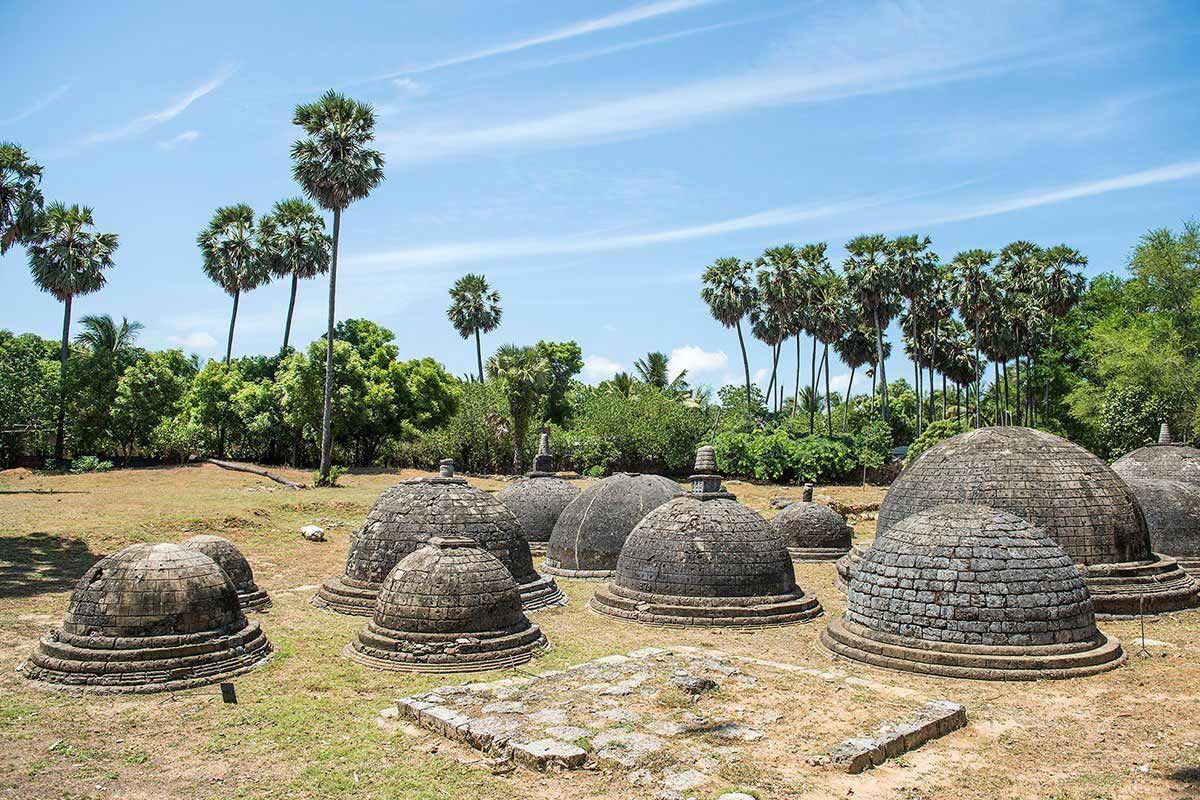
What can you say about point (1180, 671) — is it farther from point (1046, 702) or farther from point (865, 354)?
point (865, 354)

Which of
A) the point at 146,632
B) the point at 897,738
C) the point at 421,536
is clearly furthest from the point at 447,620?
the point at 897,738

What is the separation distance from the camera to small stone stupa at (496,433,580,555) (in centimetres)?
2727

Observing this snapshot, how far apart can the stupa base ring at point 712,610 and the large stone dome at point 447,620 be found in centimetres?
310

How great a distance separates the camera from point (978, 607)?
14.3m

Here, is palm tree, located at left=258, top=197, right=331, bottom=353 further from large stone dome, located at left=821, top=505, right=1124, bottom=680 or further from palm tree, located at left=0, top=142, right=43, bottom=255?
large stone dome, located at left=821, top=505, right=1124, bottom=680

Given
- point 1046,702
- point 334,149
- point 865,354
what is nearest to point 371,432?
point 334,149

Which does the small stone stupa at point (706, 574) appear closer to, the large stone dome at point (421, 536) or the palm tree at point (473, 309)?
the large stone dome at point (421, 536)

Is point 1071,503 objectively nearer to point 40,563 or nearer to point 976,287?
point 40,563

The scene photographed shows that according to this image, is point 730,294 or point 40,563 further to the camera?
point 730,294

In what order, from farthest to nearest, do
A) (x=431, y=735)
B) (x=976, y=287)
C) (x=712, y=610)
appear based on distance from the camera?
(x=976, y=287) → (x=712, y=610) → (x=431, y=735)

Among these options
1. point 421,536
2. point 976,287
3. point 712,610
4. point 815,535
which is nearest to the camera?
point 712,610

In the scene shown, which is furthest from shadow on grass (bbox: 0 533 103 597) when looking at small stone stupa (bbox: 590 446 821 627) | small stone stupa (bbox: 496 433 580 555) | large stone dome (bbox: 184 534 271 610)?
small stone stupa (bbox: 590 446 821 627)

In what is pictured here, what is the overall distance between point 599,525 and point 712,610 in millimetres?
6288

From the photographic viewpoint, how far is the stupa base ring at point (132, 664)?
44.2 feet
